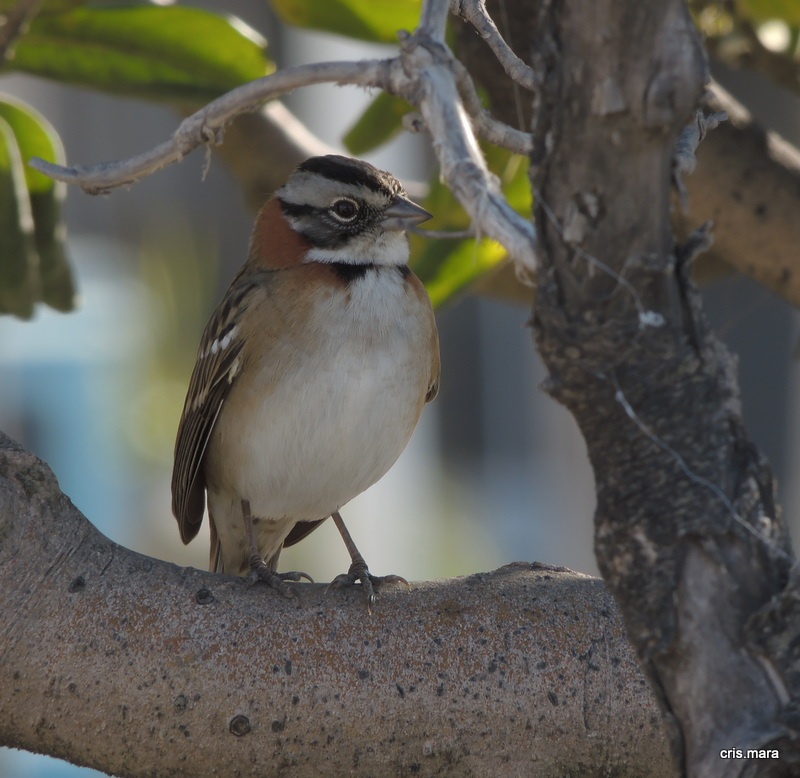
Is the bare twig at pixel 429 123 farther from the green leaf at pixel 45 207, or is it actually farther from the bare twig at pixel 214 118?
the green leaf at pixel 45 207

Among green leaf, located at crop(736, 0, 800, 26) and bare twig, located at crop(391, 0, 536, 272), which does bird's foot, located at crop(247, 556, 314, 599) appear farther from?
green leaf, located at crop(736, 0, 800, 26)

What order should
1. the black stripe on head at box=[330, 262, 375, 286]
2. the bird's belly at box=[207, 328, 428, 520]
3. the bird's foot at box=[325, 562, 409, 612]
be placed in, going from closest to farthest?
1. the bird's foot at box=[325, 562, 409, 612]
2. the bird's belly at box=[207, 328, 428, 520]
3. the black stripe on head at box=[330, 262, 375, 286]

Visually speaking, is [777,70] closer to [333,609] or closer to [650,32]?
[333,609]

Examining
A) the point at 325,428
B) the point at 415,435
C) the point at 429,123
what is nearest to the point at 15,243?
the point at 325,428

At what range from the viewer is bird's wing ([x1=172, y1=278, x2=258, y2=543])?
3.66 m

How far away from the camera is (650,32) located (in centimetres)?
143

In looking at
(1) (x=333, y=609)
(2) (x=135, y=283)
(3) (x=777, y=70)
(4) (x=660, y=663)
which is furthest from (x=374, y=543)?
(4) (x=660, y=663)

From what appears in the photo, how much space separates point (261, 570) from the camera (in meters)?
3.37

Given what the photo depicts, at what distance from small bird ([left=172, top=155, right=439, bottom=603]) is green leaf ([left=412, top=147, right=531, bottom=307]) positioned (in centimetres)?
37

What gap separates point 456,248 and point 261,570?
4.71 feet

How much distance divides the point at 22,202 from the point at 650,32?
113 inches

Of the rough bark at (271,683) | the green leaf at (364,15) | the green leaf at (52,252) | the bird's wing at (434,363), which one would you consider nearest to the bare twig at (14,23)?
the green leaf at (52,252)

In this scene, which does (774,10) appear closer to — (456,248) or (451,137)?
(456,248)

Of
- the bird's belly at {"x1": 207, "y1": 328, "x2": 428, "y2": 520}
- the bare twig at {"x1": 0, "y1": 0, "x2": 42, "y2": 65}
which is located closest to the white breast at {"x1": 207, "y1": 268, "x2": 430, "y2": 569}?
the bird's belly at {"x1": 207, "y1": 328, "x2": 428, "y2": 520}
